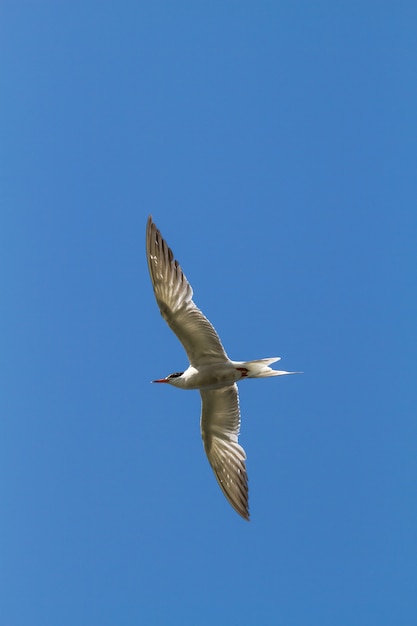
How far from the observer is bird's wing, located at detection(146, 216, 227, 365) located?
473 inches

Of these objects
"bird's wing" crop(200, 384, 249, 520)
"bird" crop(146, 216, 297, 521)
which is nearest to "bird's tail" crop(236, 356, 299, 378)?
"bird" crop(146, 216, 297, 521)

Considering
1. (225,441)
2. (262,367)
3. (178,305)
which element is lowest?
(225,441)

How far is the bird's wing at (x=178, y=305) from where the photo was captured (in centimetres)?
1202

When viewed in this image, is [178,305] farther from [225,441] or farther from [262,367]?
[225,441]

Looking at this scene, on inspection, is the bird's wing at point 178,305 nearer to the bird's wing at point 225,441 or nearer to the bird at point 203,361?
the bird at point 203,361

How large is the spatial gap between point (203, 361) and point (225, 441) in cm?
154

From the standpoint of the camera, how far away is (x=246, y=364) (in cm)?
1203

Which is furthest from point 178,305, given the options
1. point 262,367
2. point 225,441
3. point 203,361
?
point 225,441

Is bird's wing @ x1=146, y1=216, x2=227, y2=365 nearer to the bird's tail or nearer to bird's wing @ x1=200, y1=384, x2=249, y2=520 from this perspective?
the bird's tail

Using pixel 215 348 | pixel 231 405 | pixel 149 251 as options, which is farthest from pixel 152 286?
pixel 231 405

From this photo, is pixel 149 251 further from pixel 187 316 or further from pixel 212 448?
pixel 212 448

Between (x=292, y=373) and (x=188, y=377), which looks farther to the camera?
(x=188, y=377)

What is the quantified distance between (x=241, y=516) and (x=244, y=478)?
2.10 ft

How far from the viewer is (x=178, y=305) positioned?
1203cm
